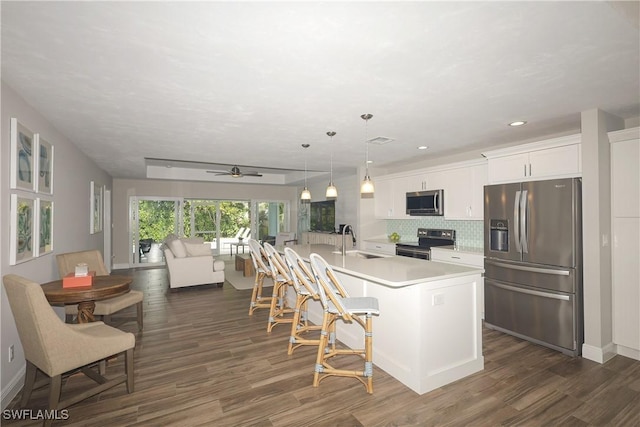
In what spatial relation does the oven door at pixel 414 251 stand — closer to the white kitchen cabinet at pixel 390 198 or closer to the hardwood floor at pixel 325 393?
the white kitchen cabinet at pixel 390 198

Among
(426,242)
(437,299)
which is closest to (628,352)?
(437,299)

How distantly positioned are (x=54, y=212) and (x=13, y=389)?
6.05ft

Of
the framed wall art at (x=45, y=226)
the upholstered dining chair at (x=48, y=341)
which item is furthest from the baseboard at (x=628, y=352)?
the framed wall art at (x=45, y=226)

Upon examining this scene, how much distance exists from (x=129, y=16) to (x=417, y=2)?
1.46 m

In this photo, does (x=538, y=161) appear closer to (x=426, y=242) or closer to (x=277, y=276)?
(x=426, y=242)

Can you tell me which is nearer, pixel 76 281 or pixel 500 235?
pixel 76 281

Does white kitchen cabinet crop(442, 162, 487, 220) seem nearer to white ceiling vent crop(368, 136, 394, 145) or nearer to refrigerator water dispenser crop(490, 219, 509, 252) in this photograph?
refrigerator water dispenser crop(490, 219, 509, 252)

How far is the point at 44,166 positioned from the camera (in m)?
3.18

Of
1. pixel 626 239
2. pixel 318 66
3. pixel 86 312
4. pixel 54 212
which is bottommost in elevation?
pixel 86 312

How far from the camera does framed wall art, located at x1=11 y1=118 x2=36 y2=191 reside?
249 cm

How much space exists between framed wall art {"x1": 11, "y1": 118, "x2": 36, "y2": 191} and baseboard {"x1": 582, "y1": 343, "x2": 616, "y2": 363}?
543 centimetres

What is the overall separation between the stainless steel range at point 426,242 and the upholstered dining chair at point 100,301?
13.4ft

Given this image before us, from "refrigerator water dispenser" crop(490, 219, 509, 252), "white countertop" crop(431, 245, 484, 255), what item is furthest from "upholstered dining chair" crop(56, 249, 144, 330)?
"refrigerator water dispenser" crop(490, 219, 509, 252)

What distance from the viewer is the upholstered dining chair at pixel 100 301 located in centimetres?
341
